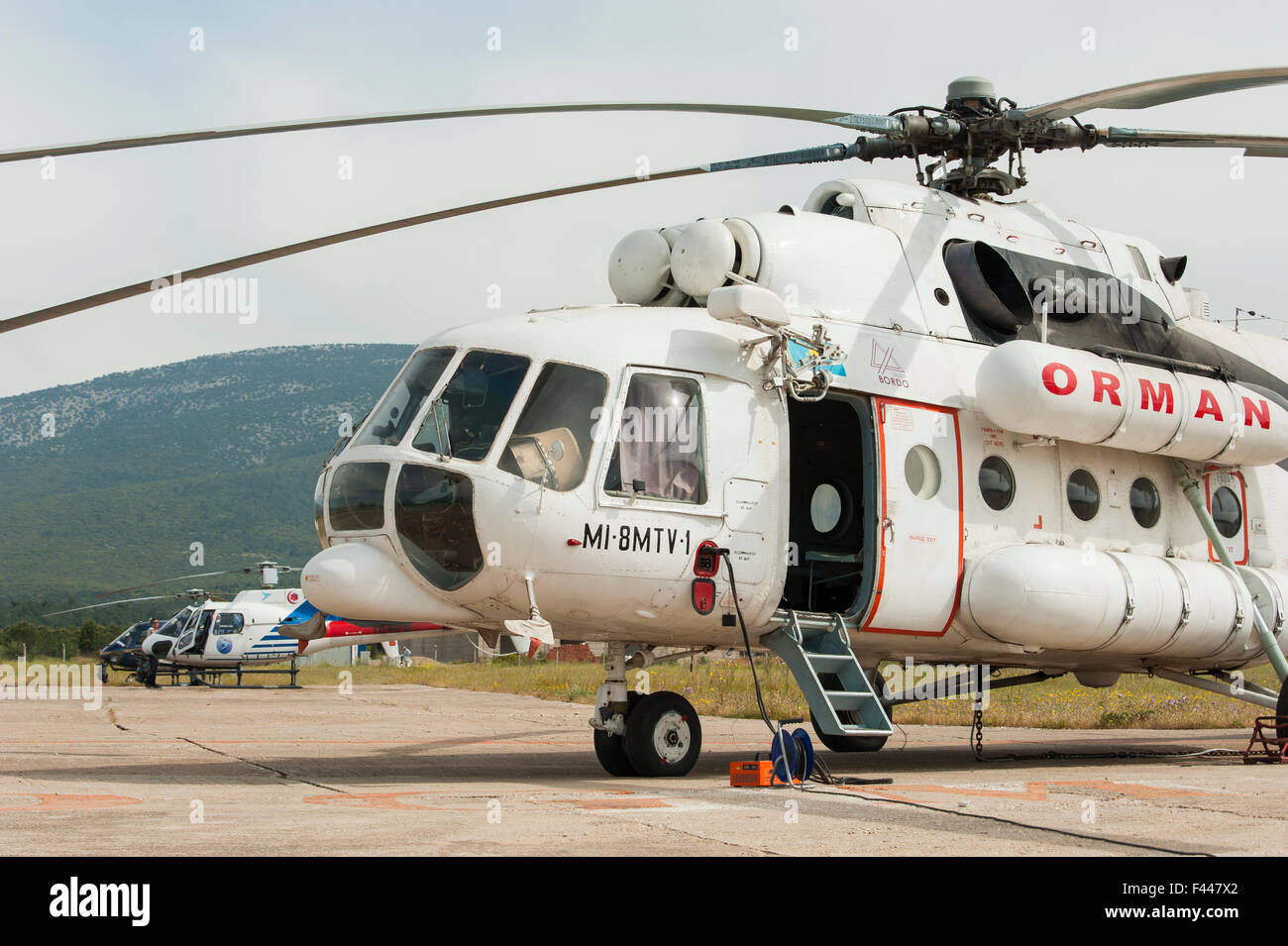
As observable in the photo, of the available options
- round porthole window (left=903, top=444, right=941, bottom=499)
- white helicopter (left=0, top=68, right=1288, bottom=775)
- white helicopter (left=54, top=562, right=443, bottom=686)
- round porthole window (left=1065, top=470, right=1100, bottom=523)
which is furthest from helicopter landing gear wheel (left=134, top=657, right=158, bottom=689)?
round porthole window (left=1065, top=470, right=1100, bottom=523)

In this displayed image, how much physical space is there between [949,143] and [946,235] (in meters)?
1.22

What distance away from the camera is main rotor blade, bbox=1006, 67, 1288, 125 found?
10.6 m

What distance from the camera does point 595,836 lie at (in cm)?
687

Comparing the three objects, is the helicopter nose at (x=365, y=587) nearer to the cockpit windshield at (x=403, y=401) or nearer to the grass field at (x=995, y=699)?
the cockpit windshield at (x=403, y=401)

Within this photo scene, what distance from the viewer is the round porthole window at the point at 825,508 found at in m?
12.4

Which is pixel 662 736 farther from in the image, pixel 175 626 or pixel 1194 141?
pixel 175 626

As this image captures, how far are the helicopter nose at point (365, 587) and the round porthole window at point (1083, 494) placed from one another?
6293 millimetres

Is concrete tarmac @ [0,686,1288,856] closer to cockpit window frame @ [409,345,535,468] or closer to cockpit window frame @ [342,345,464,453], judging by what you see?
cockpit window frame @ [409,345,535,468]

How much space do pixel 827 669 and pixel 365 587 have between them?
3.99m

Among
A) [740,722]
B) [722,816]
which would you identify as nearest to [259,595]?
[740,722]

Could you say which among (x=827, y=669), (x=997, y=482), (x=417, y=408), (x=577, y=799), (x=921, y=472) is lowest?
(x=577, y=799)

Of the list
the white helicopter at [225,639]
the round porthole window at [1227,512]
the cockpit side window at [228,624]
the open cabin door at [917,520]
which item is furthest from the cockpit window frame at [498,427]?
the cockpit side window at [228,624]

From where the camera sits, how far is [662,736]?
11148 mm

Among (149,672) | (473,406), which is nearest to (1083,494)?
(473,406)
